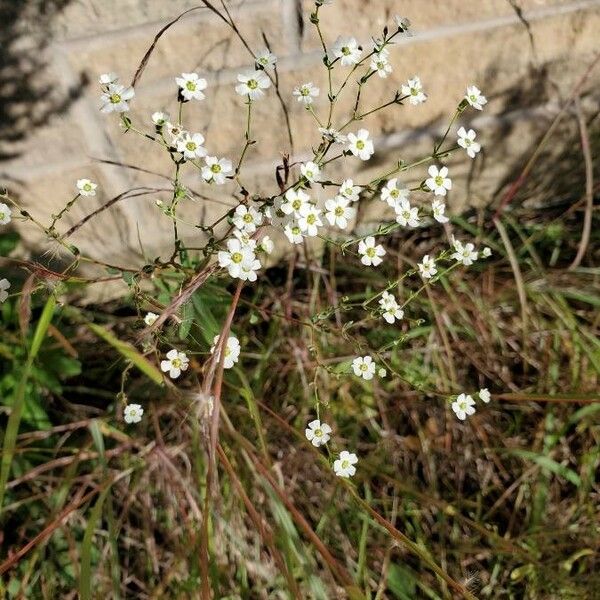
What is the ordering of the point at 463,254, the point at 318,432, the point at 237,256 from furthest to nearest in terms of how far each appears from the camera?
the point at 463,254, the point at 318,432, the point at 237,256

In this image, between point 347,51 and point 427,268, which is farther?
point 427,268

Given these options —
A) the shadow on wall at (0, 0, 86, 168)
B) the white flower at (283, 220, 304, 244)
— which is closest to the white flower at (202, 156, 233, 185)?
the white flower at (283, 220, 304, 244)

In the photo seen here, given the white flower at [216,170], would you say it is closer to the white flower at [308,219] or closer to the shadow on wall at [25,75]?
the white flower at [308,219]

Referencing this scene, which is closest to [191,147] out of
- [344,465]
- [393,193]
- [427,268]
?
[393,193]

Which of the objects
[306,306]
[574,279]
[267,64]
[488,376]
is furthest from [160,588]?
[574,279]

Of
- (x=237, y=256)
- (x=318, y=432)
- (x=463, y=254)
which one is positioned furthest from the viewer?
(x=463, y=254)

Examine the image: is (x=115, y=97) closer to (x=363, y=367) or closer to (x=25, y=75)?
(x=25, y=75)

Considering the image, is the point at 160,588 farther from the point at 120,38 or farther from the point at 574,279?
the point at 574,279
